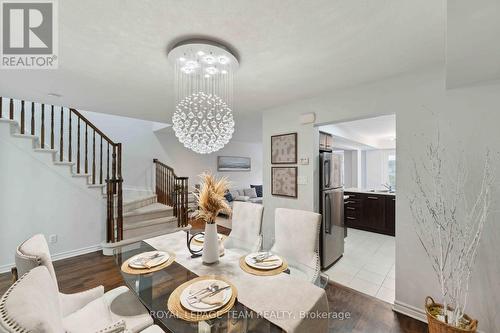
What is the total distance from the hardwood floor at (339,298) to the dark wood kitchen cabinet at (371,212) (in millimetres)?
2079

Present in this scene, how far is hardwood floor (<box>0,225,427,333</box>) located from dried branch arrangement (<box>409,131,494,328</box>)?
436 mm

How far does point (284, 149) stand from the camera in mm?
3109

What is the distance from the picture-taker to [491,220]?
1.67 metres

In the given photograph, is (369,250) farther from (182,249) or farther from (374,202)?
(182,249)

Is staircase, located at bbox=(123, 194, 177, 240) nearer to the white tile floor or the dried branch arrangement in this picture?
the white tile floor

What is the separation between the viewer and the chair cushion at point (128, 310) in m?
1.26

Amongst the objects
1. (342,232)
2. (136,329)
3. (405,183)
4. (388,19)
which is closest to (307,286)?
(136,329)

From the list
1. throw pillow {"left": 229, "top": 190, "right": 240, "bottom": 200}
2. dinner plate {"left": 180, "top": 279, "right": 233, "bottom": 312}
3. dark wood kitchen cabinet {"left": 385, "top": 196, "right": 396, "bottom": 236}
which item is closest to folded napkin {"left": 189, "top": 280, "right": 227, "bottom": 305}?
dinner plate {"left": 180, "top": 279, "right": 233, "bottom": 312}

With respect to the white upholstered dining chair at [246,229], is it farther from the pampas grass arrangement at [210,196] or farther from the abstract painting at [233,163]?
the abstract painting at [233,163]

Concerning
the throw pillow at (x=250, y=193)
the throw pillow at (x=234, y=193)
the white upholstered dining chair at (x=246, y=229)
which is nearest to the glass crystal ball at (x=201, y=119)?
the white upholstered dining chair at (x=246, y=229)

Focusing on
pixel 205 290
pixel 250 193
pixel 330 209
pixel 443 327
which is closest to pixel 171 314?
pixel 205 290

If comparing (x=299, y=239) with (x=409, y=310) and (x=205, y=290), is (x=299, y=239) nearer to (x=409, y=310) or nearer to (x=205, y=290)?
(x=205, y=290)

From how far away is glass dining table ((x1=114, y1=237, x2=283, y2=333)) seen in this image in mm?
1021

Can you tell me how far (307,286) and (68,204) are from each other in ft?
12.7
